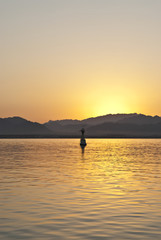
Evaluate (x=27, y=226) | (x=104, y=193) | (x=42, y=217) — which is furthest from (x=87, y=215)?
(x=104, y=193)

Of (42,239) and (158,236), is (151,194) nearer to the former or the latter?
(158,236)

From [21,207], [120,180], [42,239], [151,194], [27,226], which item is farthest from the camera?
[120,180]

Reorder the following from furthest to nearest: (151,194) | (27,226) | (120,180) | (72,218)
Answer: (120,180) < (151,194) < (72,218) < (27,226)

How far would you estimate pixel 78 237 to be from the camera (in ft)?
43.2

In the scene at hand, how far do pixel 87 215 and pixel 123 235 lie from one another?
3.42 meters

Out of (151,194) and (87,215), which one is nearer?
(87,215)

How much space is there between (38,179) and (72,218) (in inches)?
565

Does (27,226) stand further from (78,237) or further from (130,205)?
(130,205)

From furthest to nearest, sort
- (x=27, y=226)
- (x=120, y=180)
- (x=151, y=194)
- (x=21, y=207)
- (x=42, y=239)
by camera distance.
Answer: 1. (x=120, y=180)
2. (x=151, y=194)
3. (x=21, y=207)
4. (x=27, y=226)
5. (x=42, y=239)

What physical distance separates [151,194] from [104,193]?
8.89 ft

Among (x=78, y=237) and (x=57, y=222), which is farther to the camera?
(x=57, y=222)

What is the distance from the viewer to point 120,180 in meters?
30.0

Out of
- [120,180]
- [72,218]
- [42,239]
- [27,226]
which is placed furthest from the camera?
[120,180]

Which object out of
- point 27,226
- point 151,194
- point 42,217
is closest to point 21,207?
point 42,217
